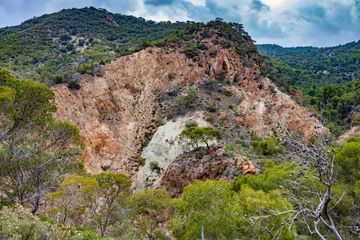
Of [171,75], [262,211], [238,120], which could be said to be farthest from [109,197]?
[171,75]

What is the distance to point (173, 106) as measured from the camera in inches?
1745

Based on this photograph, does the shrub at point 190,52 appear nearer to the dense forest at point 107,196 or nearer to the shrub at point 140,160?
the shrub at point 140,160

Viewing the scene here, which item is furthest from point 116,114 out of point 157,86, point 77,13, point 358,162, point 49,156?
point 77,13

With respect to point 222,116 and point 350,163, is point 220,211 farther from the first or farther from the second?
point 222,116

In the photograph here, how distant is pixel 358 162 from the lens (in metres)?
16.4

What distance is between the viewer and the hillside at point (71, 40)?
5136 centimetres

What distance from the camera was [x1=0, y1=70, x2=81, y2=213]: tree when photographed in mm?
16500

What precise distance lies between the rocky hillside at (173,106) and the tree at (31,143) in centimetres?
1536

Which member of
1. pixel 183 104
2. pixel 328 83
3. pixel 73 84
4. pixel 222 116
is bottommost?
pixel 222 116

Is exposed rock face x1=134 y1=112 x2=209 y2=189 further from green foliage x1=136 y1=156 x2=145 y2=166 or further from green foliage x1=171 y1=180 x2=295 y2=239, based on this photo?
green foliage x1=171 y1=180 x2=295 y2=239

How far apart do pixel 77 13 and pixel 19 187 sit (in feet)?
259

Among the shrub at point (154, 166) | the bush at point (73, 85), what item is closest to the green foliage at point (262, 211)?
the shrub at point (154, 166)

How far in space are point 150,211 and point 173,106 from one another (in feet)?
70.3

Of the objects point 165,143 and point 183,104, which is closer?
Result: point 165,143
